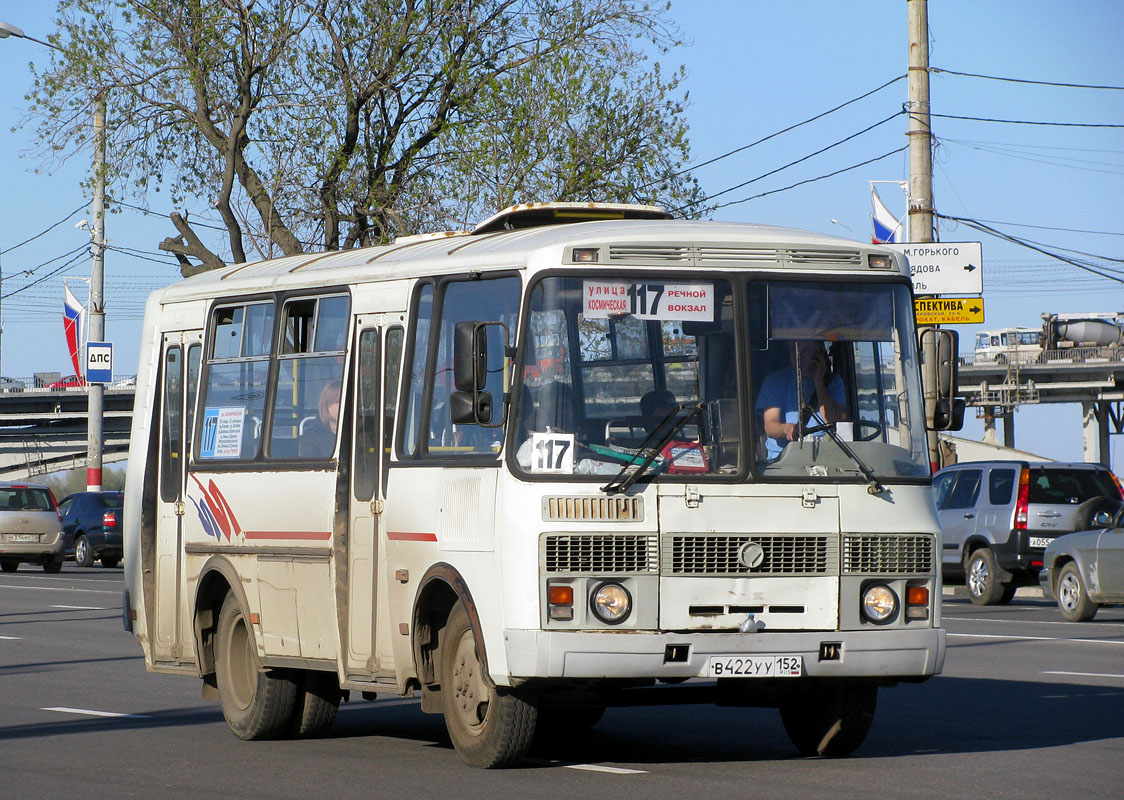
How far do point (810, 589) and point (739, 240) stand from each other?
176cm

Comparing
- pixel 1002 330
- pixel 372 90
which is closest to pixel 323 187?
pixel 372 90

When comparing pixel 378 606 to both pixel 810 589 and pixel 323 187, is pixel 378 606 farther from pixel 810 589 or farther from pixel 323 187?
pixel 323 187

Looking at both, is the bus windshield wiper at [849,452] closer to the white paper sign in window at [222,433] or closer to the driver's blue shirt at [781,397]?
the driver's blue shirt at [781,397]

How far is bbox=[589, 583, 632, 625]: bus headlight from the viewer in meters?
8.41

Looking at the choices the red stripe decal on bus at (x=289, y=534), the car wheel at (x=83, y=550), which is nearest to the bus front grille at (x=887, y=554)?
the red stripe decal on bus at (x=289, y=534)

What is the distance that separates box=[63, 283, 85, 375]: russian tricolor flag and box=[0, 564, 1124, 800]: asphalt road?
125 ft

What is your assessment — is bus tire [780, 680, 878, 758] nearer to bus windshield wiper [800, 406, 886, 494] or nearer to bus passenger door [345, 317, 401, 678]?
bus windshield wiper [800, 406, 886, 494]

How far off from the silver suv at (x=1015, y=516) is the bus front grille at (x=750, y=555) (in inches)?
615

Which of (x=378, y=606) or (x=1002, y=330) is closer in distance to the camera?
(x=378, y=606)

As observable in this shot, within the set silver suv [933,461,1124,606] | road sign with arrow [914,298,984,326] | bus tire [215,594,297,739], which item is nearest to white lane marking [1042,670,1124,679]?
bus tire [215,594,297,739]

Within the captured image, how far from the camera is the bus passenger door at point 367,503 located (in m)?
9.66

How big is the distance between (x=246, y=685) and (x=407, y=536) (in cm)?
213

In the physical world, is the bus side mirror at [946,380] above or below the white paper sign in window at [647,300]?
below

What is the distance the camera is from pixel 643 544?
8.49 meters
